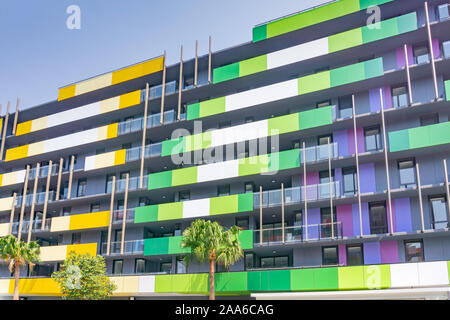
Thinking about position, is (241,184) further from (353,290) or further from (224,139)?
(353,290)

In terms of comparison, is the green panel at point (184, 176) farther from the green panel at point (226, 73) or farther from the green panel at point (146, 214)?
the green panel at point (226, 73)

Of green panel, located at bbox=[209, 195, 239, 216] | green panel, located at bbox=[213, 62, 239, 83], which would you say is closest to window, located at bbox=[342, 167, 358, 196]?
green panel, located at bbox=[209, 195, 239, 216]

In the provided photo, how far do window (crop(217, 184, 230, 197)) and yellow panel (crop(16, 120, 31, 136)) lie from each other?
1133 inches

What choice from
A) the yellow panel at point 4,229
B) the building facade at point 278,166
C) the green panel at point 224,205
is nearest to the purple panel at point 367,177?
the building facade at point 278,166

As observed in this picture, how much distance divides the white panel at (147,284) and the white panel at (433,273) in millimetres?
22341

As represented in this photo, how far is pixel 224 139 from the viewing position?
1801 inches

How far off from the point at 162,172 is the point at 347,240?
780 inches

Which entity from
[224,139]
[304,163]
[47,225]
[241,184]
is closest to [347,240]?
[304,163]

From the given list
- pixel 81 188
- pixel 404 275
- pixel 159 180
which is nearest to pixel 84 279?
pixel 159 180

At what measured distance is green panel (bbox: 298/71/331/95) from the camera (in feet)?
138

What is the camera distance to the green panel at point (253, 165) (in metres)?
42.8

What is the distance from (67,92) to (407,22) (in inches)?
1582

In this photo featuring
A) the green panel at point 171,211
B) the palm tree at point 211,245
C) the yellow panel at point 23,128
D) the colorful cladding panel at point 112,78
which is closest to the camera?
the palm tree at point 211,245

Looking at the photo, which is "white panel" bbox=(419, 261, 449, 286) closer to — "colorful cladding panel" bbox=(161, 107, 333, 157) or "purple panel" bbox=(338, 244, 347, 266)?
"purple panel" bbox=(338, 244, 347, 266)
